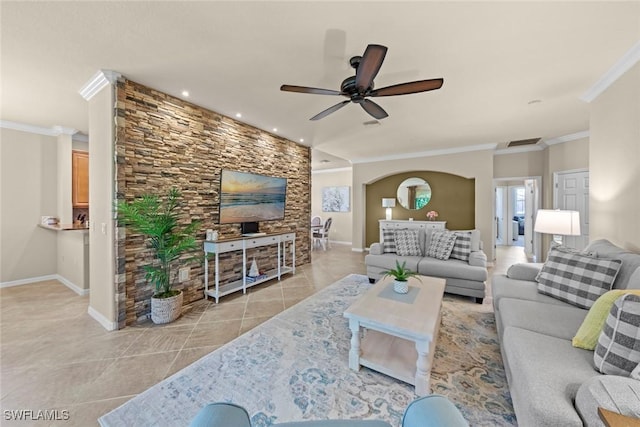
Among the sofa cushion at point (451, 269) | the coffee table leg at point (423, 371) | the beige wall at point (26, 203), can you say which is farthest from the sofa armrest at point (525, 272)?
the beige wall at point (26, 203)

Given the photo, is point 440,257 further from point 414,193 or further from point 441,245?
point 414,193

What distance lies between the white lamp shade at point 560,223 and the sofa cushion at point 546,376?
77.8 inches

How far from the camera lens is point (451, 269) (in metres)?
3.40

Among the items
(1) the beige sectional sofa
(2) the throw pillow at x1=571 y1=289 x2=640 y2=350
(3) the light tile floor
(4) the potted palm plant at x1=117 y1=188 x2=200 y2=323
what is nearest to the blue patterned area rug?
(3) the light tile floor

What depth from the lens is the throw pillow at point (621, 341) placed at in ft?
3.54

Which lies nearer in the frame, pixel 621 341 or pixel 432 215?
pixel 621 341

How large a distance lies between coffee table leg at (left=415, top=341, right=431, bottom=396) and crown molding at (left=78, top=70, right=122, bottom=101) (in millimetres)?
3698

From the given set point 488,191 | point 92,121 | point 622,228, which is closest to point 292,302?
point 92,121

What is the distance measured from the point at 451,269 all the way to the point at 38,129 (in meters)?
7.01

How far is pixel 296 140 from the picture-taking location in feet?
16.3

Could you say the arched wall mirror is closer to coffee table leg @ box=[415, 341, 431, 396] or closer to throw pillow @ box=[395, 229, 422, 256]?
throw pillow @ box=[395, 229, 422, 256]

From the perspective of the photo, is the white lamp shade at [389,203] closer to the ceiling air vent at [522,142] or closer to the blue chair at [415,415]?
the ceiling air vent at [522,142]

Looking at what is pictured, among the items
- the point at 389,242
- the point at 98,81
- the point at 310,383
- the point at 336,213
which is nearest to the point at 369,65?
the point at 310,383

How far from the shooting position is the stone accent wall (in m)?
2.58
